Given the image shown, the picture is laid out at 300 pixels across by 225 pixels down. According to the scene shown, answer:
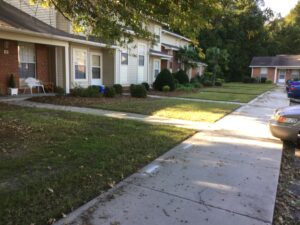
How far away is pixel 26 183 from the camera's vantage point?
13.3 ft

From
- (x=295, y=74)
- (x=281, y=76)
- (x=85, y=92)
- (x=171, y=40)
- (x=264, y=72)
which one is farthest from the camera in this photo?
(x=264, y=72)

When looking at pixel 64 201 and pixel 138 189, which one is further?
pixel 138 189

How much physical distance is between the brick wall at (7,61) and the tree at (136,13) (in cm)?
633

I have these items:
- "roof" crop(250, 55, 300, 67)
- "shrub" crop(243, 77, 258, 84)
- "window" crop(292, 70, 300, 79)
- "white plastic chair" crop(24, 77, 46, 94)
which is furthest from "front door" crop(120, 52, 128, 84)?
"window" crop(292, 70, 300, 79)

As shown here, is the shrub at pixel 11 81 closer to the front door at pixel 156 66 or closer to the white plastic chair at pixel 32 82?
the white plastic chair at pixel 32 82

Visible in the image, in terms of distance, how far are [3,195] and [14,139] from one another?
2.87 metres

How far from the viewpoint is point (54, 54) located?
51.0 feet

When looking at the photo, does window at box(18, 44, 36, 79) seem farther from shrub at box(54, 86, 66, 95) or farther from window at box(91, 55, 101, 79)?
window at box(91, 55, 101, 79)

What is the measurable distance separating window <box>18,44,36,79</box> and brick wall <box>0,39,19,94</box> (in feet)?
1.19

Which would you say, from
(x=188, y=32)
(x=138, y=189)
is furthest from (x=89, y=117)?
(x=138, y=189)

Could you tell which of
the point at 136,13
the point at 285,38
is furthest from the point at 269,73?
the point at 136,13

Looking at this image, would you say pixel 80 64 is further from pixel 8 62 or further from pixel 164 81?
pixel 164 81

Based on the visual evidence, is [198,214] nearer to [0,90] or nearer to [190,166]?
[190,166]

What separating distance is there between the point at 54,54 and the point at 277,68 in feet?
141
